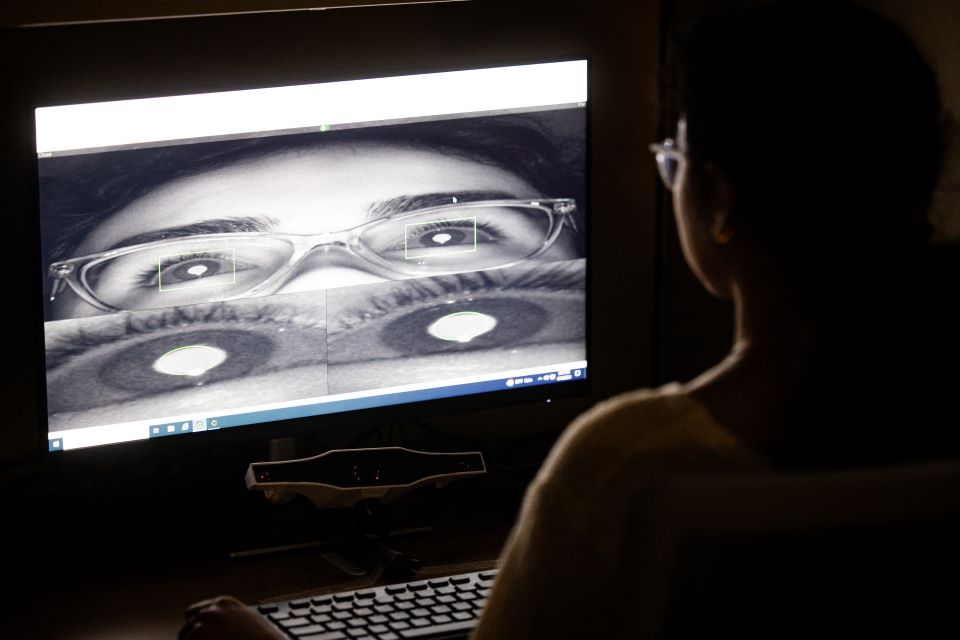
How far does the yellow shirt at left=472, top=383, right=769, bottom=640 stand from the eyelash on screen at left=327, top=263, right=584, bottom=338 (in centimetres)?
65

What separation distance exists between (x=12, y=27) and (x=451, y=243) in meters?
0.55

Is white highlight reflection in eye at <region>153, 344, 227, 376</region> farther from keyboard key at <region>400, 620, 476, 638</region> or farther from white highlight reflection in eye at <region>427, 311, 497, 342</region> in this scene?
keyboard key at <region>400, 620, 476, 638</region>

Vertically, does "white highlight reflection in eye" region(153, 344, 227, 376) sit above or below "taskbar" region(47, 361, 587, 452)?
above

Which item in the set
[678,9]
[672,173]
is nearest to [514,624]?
→ [672,173]

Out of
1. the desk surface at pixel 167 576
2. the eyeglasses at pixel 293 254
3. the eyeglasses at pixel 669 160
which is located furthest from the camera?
the eyeglasses at pixel 293 254

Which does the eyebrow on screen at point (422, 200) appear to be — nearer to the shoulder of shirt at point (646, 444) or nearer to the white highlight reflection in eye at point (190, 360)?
the white highlight reflection in eye at point (190, 360)

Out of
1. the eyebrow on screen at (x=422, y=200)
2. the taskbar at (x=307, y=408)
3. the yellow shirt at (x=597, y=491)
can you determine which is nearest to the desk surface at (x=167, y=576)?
the taskbar at (x=307, y=408)

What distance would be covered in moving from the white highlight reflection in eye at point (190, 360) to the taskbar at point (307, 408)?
0.05 metres

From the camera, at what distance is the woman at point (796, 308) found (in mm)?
792

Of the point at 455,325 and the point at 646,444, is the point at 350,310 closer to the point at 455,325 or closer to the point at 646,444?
the point at 455,325

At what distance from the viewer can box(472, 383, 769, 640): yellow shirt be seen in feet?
2.61

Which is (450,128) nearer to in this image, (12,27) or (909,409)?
(12,27)

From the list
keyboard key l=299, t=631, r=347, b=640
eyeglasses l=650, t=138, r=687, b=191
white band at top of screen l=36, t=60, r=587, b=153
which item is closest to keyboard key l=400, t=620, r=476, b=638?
keyboard key l=299, t=631, r=347, b=640

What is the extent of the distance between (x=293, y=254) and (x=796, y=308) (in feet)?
2.34
